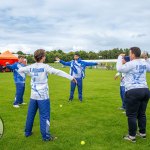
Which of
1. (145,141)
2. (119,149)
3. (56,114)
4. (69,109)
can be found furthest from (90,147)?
(69,109)

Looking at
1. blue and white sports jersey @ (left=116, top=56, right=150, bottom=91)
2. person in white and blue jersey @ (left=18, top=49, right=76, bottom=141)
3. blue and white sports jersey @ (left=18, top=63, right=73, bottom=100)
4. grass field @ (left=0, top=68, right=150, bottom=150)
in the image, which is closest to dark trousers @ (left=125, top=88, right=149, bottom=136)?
blue and white sports jersey @ (left=116, top=56, right=150, bottom=91)

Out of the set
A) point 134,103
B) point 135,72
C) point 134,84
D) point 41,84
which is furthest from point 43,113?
point 135,72

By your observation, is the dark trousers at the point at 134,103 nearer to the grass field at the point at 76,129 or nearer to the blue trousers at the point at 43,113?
the grass field at the point at 76,129

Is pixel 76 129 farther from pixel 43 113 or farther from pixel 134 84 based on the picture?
pixel 134 84

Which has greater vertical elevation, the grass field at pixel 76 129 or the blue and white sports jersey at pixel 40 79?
the blue and white sports jersey at pixel 40 79

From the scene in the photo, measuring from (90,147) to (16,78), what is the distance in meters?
6.47

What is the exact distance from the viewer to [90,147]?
7.75 meters

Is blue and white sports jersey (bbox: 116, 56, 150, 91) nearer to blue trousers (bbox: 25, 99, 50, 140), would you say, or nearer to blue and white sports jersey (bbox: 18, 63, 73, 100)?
blue and white sports jersey (bbox: 18, 63, 73, 100)

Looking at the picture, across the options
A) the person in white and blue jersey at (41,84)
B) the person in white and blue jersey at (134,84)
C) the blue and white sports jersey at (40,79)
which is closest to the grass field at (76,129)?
the person in white and blue jersey at (41,84)

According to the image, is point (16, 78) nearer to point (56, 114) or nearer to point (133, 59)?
point (56, 114)

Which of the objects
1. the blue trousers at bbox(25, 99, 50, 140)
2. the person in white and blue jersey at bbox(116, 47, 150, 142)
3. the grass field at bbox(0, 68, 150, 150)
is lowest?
the grass field at bbox(0, 68, 150, 150)

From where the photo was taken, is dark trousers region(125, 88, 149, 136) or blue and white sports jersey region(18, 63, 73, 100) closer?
dark trousers region(125, 88, 149, 136)

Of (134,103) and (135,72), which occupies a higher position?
(135,72)

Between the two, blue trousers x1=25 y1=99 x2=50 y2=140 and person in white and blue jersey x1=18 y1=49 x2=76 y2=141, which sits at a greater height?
person in white and blue jersey x1=18 y1=49 x2=76 y2=141
